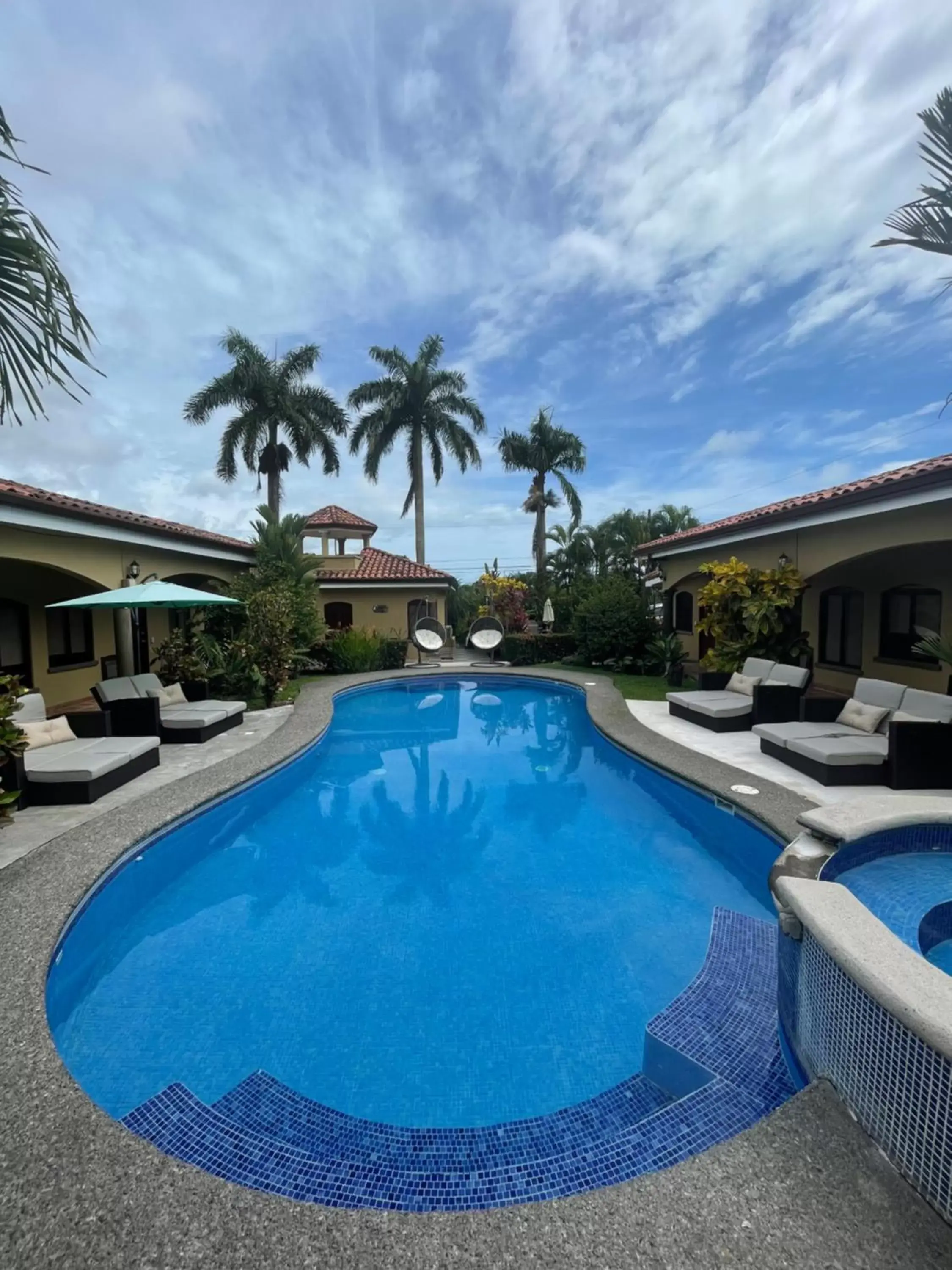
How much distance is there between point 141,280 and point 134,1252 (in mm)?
13130

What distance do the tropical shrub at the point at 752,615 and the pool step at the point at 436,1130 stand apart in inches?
376

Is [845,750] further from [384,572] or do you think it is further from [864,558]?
[384,572]

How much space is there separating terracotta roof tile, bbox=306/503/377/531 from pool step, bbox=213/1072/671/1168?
20.1m

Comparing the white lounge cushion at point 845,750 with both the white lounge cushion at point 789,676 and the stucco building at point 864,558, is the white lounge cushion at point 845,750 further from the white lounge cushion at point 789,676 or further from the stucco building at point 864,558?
the stucco building at point 864,558

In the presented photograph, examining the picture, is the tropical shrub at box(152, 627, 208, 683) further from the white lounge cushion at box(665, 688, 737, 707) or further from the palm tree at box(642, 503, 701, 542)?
the palm tree at box(642, 503, 701, 542)

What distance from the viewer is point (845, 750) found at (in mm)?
7230

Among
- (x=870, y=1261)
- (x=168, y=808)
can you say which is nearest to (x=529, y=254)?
(x=168, y=808)

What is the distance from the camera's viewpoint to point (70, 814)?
650 cm

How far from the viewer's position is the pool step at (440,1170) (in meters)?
2.63

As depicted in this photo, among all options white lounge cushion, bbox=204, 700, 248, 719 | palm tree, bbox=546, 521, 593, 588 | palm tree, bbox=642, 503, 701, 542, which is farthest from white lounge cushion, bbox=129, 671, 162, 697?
palm tree, bbox=642, 503, 701, 542

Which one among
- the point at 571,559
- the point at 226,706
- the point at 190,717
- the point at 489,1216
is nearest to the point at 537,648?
the point at 571,559

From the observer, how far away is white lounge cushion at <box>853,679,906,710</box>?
26.3 ft

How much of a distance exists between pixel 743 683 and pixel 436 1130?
31.7 ft

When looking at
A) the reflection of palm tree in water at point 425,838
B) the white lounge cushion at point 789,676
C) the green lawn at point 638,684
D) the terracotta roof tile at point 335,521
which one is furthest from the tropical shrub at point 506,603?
the reflection of palm tree in water at point 425,838
